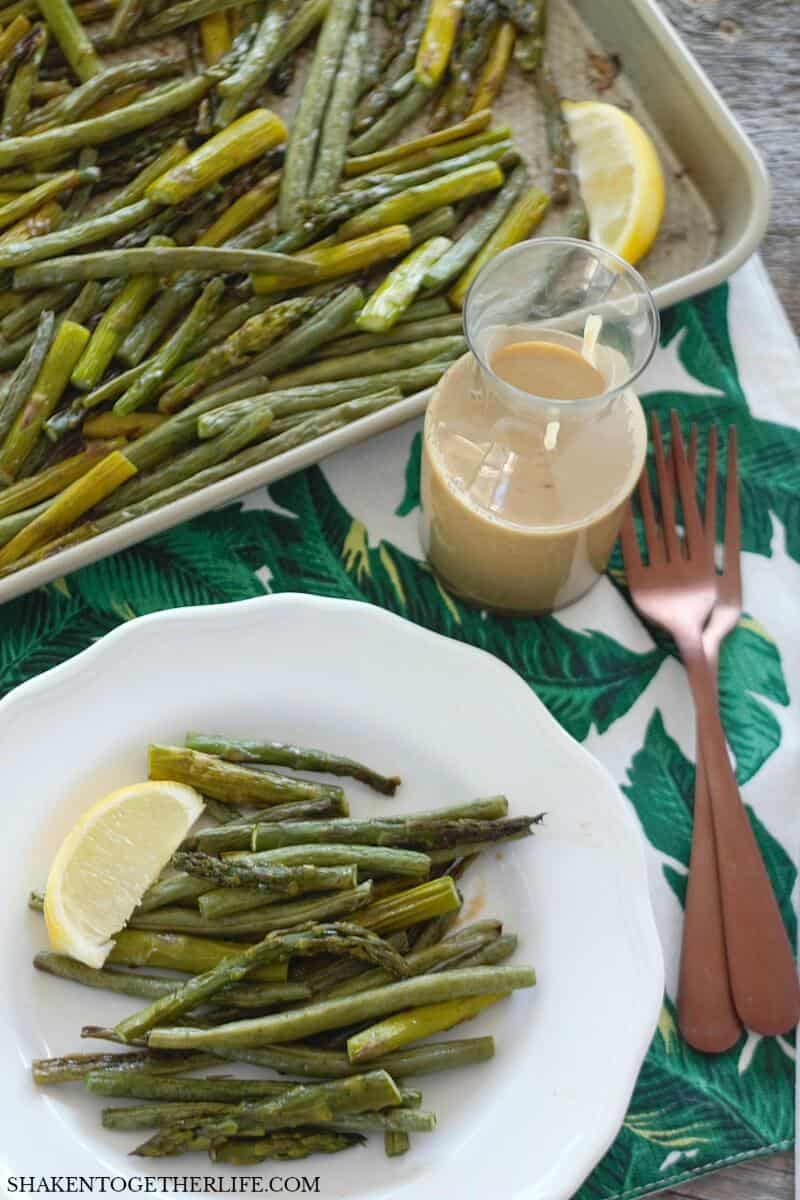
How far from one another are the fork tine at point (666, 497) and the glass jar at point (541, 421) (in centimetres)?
19

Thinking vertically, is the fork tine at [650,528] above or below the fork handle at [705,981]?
above

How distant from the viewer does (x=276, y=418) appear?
2.15 m

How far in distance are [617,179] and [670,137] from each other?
245 mm

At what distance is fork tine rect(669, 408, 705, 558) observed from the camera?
2141 millimetres

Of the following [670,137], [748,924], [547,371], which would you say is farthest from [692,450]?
[748,924]

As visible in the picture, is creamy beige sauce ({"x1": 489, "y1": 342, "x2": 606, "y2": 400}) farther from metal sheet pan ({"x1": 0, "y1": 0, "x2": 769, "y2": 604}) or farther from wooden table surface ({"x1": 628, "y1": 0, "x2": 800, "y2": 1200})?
wooden table surface ({"x1": 628, "y1": 0, "x2": 800, "y2": 1200})

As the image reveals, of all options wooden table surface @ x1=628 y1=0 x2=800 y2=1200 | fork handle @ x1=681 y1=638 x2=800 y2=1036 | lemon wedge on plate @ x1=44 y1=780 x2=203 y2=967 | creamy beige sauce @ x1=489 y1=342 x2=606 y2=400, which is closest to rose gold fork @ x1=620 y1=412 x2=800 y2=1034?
fork handle @ x1=681 y1=638 x2=800 y2=1036

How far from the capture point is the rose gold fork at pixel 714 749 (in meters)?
1.80

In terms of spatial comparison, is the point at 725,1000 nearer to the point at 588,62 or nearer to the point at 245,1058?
the point at 245,1058

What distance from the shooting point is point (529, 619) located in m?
2.12

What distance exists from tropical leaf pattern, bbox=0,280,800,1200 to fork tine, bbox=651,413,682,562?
0.10 meters

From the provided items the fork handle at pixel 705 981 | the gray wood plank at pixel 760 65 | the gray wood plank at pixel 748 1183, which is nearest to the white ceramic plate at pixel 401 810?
the fork handle at pixel 705 981

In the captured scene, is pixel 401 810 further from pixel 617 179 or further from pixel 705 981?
pixel 617 179

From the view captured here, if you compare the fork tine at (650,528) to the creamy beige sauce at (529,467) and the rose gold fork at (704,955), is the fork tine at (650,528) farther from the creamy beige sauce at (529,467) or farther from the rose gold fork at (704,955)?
the rose gold fork at (704,955)
